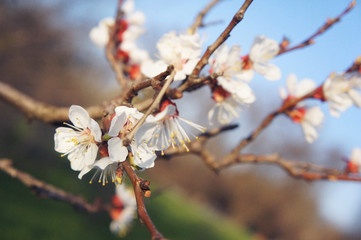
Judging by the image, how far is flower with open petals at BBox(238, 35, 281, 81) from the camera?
32.7 inches

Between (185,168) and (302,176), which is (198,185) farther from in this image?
(302,176)

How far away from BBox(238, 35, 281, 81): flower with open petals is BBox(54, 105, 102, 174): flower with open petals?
441mm

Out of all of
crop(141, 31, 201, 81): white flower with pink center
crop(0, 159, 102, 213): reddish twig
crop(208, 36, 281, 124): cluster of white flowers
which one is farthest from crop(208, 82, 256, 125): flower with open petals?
crop(0, 159, 102, 213): reddish twig

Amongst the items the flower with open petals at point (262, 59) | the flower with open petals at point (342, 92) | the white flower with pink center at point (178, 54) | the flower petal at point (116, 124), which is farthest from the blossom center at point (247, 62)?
the flower petal at point (116, 124)

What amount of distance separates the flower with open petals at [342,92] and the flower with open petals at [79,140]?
2.57 ft

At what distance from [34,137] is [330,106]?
10394 millimetres

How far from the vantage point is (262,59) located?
2.77ft

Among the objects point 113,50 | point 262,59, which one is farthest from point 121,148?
point 113,50

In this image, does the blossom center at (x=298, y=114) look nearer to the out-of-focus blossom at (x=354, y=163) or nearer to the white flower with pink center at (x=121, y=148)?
the out-of-focus blossom at (x=354, y=163)

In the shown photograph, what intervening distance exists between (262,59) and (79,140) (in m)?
0.55

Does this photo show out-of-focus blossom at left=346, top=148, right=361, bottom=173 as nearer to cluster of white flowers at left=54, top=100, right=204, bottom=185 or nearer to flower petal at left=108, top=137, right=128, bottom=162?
cluster of white flowers at left=54, top=100, right=204, bottom=185

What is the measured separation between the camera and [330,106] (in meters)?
1.00

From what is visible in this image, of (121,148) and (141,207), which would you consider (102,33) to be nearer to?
(121,148)

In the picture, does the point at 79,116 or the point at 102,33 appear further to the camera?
the point at 102,33
